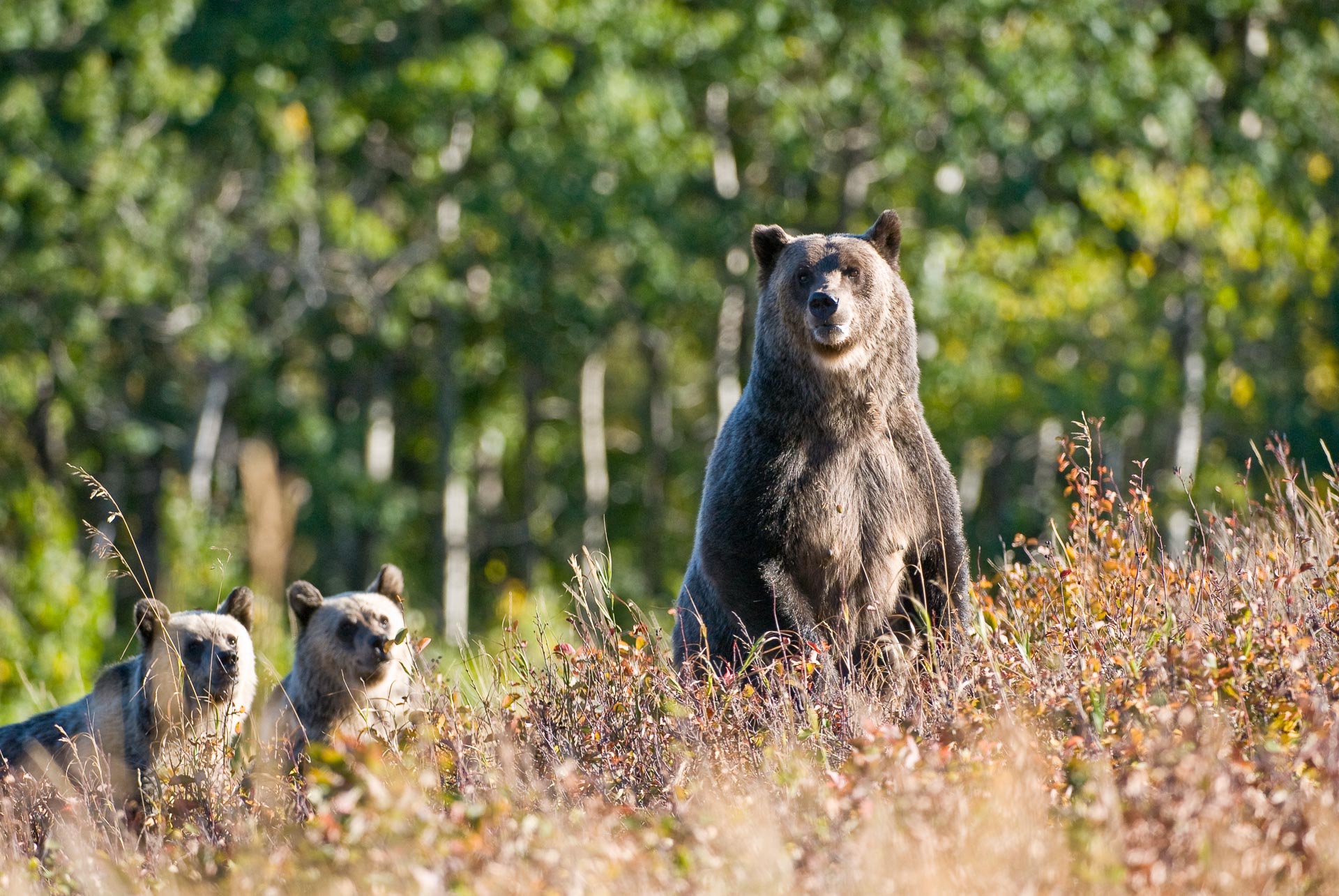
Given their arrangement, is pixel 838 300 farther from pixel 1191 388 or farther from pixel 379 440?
pixel 379 440

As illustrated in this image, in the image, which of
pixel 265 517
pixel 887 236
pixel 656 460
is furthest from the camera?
pixel 656 460

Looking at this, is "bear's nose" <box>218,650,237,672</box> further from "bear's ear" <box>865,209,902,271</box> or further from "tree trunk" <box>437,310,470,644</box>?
"tree trunk" <box>437,310,470,644</box>

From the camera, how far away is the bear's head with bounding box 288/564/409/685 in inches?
267

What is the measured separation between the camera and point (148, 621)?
6359 millimetres

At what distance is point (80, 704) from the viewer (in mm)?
6867

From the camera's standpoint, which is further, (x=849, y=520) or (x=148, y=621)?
(x=148, y=621)

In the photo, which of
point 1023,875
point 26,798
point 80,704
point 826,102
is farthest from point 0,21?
point 1023,875

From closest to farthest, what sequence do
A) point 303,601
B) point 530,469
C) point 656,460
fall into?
point 303,601 < point 656,460 < point 530,469

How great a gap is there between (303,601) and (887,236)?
10.2ft

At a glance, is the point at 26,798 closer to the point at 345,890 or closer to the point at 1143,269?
the point at 345,890

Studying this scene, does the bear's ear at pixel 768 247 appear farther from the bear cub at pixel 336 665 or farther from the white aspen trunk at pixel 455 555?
the white aspen trunk at pixel 455 555

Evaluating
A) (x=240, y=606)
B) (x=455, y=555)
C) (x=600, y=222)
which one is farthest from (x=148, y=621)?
(x=455, y=555)

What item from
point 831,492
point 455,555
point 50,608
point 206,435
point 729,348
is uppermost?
point 831,492

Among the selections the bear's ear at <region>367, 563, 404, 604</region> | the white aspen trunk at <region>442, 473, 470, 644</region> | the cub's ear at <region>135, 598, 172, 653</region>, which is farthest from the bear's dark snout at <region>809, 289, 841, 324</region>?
the white aspen trunk at <region>442, 473, 470, 644</region>
